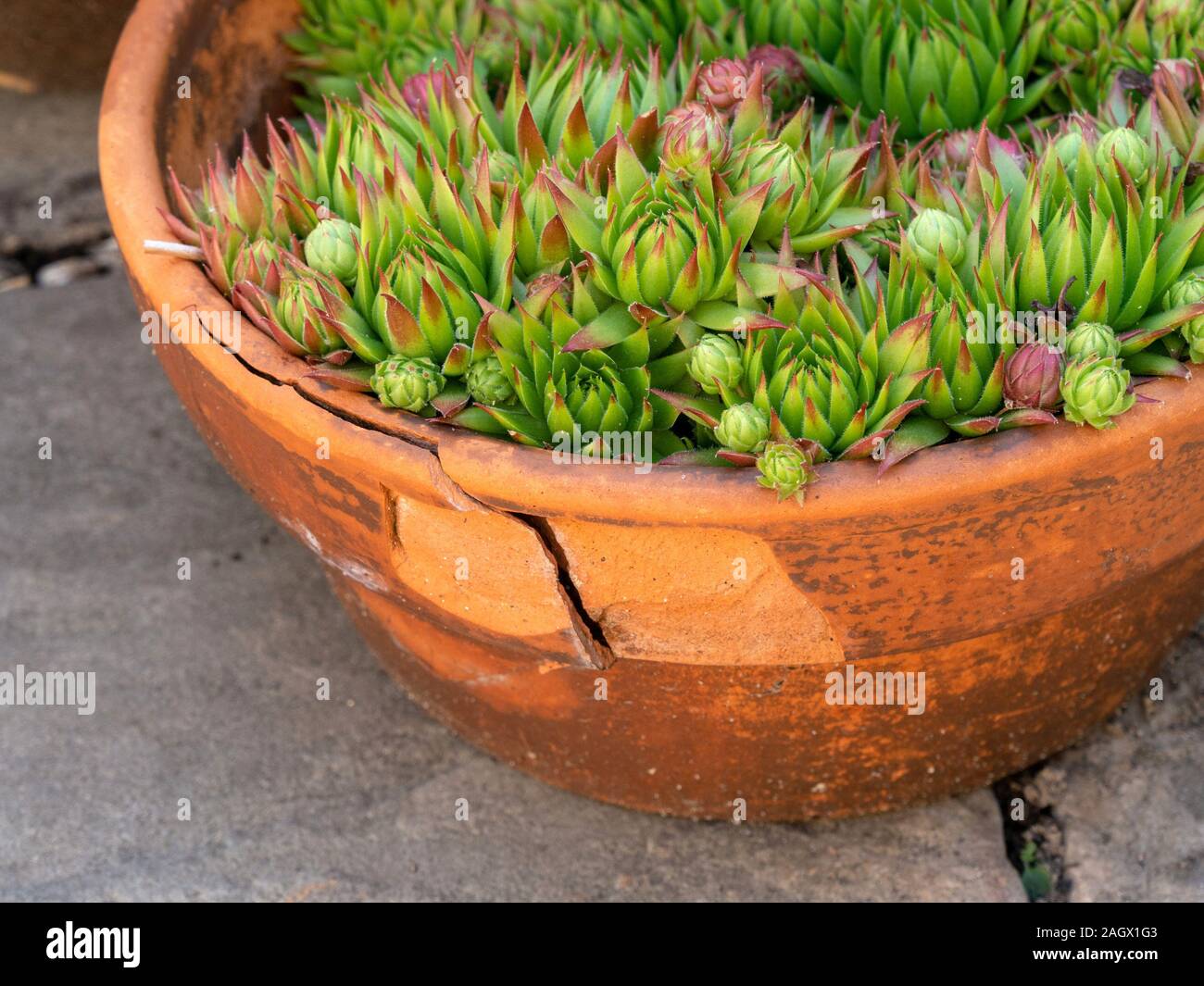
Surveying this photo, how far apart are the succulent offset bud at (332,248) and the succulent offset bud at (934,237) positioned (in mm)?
612

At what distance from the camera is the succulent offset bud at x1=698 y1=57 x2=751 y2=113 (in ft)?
5.28

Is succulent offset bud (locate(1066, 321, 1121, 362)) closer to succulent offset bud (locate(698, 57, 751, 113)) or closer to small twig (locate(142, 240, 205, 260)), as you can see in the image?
succulent offset bud (locate(698, 57, 751, 113))

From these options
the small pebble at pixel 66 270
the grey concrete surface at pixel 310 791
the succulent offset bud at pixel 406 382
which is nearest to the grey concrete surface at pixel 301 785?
the grey concrete surface at pixel 310 791

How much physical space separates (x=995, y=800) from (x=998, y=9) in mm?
1090

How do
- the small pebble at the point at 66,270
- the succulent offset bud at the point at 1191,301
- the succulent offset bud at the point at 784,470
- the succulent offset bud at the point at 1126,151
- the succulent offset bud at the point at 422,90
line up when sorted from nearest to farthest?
1. the succulent offset bud at the point at 784,470
2. the succulent offset bud at the point at 1191,301
3. the succulent offset bud at the point at 1126,151
4. the succulent offset bud at the point at 422,90
5. the small pebble at the point at 66,270

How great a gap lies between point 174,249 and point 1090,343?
1045mm

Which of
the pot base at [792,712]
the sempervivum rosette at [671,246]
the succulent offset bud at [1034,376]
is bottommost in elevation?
the pot base at [792,712]

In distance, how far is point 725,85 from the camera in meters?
1.62

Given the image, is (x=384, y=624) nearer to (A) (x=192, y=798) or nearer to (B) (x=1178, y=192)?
(A) (x=192, y=798)

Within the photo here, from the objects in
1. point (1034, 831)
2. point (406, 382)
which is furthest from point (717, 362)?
point (1034, 831)

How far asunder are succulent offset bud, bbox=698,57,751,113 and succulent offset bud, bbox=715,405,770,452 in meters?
0.45

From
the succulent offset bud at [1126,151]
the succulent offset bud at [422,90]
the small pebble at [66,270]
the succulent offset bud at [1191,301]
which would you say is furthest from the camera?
the small pebble at [66,270]

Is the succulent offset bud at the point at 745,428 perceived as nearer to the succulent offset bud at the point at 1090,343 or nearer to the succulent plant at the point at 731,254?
the succulent plant at the point at 731,254

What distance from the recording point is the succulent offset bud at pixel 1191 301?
1374mm
